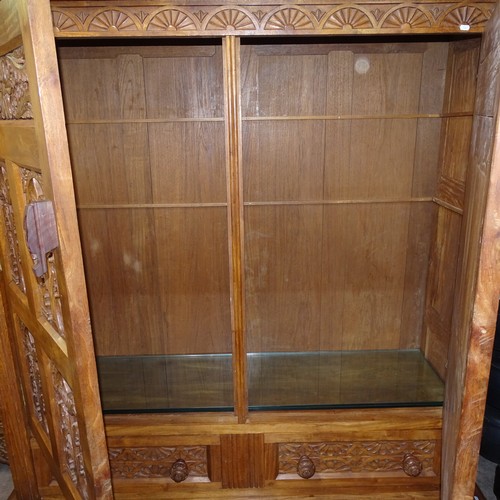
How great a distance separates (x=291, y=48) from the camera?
5.92ft

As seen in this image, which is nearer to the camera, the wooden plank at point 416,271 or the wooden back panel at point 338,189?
the wooden back panel at point 338,189

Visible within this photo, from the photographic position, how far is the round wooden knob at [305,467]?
5.28ft

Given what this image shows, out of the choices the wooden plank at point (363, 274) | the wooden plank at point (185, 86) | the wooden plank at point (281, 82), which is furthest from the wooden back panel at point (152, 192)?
the wooden plank at point (363, 274)

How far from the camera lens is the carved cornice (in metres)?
1.24

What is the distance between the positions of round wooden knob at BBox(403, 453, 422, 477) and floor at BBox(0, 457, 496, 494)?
0.41 meters

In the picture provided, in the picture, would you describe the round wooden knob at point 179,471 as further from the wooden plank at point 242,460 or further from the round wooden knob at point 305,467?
the round wooden knob at point 305,467

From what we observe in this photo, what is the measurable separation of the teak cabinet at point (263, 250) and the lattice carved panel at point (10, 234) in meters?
0.01

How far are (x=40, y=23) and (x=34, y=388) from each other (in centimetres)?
112

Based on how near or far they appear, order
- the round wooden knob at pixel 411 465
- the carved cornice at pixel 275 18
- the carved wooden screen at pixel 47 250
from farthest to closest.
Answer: the round wooden knob at pixel 411 465 → the carved cornice at pixel 275 18 → the carved wooden screen at pixel 47 250

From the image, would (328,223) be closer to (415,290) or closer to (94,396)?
(415,290)

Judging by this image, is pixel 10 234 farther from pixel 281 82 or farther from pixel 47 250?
pixel 281 82

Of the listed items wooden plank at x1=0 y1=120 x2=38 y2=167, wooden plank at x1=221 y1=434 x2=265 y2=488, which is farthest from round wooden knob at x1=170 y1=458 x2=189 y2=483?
wooden plank at x1=0 y1=120 x2=38 y2=167

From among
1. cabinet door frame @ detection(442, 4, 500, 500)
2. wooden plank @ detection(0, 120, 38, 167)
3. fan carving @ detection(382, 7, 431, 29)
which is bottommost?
cabinet door frame @ detection(442, 4, 500, 500)

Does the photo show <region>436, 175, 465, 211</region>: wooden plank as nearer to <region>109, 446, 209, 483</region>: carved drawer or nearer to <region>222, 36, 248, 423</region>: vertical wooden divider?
<region>222, 36, 248, 423</region>: vertical wooden divider
